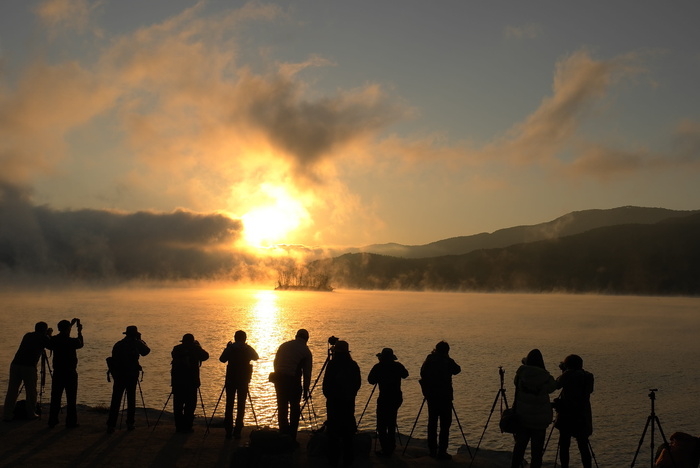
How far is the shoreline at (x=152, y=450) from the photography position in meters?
11.0

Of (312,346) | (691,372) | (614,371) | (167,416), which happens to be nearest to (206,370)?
(167,416)

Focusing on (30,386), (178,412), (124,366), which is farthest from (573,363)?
(30,386)

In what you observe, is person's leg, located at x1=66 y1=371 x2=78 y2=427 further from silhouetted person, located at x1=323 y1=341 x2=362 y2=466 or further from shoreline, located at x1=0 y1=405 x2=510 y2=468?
silhouetted person, located at x1=323 y1=341 x2=362 y2=466

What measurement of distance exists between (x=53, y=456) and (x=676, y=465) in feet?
39.2

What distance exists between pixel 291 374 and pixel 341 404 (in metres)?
1.62

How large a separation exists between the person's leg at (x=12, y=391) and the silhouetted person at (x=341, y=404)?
8.30 m

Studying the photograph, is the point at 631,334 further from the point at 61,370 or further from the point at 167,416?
the point at 61,370

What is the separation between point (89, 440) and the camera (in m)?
12.8

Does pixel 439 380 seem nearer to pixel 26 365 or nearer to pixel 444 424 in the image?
pixel 444 424

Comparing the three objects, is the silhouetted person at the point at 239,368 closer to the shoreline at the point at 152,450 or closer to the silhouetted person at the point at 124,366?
the shoreline at the point at 152,450

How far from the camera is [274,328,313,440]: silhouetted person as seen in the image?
12.2 meters

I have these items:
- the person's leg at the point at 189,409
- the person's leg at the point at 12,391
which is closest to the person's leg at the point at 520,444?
Answer: the person's leg at the point at 189,409

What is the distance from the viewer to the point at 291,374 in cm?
1215

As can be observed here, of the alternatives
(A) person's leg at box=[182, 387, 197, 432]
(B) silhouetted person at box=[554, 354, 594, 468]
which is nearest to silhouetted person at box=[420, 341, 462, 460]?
(B) silhouetted person at box=[554, 354, 594, 468]
